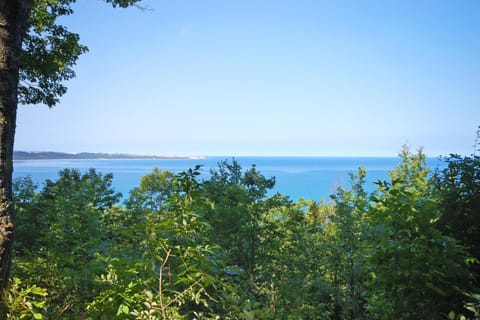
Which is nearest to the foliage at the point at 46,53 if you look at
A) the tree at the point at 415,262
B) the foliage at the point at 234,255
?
the foliage at the point at 234,255

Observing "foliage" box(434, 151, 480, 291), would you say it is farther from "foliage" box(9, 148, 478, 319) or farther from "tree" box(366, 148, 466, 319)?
"tree" box(366, 148, 466, 319)

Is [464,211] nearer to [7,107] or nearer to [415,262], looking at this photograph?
[415,262]

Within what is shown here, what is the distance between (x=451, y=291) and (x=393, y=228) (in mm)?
753

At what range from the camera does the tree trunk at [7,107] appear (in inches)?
94.6

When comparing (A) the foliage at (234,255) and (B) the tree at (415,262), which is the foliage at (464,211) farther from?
(B) the tree at (415,262)

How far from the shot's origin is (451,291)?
299cm

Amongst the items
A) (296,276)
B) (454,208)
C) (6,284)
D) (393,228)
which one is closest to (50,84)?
(6,284)

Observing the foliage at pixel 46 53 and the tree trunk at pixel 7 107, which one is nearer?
the tree trunk at pixel 7 107

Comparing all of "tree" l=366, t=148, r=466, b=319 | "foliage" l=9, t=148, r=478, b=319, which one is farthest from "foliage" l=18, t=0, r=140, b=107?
"tree" l=366, t=148, r=466, b=319

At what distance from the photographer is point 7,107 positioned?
251 cm

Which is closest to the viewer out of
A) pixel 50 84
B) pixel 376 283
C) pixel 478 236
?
pixel 376 283

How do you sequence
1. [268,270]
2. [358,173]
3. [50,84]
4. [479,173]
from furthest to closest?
[50,84] < [358,173] < [268,270] < [479,173]

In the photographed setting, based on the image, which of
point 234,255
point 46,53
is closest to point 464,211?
point 234,255

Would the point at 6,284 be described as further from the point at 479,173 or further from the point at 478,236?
the point at 479,173
